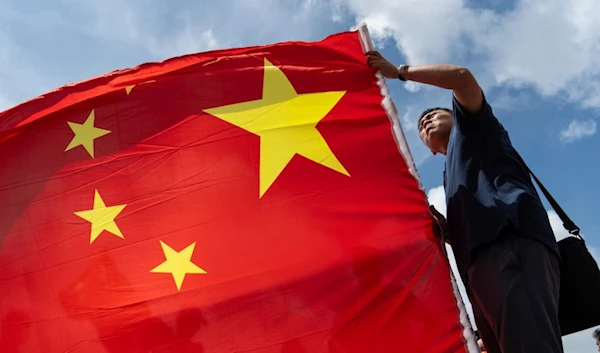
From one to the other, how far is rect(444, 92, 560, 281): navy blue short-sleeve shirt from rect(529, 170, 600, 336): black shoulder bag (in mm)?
121

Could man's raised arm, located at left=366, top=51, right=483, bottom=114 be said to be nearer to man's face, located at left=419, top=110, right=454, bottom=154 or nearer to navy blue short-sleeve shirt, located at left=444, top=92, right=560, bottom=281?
navy blue short-sleeve shirt, located at left=444, top=92, right=560, bottom=281

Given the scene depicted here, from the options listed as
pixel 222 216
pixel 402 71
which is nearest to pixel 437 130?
pixel 402 71

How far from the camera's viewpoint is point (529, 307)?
2570mm

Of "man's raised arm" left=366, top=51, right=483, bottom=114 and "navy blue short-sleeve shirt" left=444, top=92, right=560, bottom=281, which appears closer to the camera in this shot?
"navy blue short-sleeve shirt" left=444, top=92, right=560, bottom=281

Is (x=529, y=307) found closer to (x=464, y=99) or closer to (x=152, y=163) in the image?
(x=464, y=99)

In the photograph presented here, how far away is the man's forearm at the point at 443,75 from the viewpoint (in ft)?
9.59

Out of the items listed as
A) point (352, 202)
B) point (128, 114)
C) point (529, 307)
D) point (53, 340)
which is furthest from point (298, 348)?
point (128, 114)

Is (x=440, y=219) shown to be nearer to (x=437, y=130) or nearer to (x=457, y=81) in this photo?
(x=437, y=130)

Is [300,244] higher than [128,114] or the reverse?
the reverse

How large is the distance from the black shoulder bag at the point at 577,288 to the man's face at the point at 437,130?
885 millimetres

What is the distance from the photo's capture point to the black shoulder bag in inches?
108

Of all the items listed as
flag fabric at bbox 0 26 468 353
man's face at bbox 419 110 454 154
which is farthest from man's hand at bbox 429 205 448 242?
man's face at bbox 419 110 454 154

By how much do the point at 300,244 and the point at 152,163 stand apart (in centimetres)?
111

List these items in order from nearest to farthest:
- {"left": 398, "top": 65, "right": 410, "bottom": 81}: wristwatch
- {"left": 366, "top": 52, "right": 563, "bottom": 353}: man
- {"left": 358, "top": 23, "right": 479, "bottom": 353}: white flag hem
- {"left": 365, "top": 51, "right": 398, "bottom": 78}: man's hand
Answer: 1. {"left": 366, "top": 52, "right": 563, "bottom": 353}: man
2. {"left": 358, "top": 23, "right": 479, "bottom": 353}: white flag hem
3. {"left": 398, "top": 65, "right": 410, "bottom": 81}: wristwatch
4. {"left": 365, "top": 51, "right": 398, "bottom": 78}: man's hand
